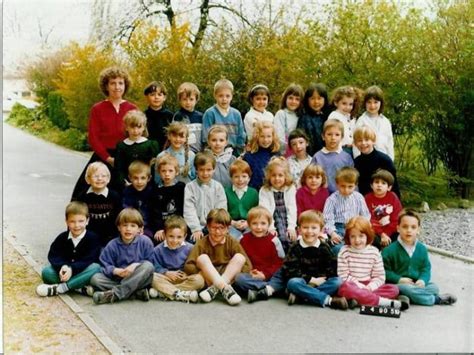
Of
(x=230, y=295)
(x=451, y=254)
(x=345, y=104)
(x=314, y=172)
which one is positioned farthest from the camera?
(x=451, y=254)

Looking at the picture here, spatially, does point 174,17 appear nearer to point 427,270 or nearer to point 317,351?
point 427,270

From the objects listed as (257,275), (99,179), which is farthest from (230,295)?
(99,179)

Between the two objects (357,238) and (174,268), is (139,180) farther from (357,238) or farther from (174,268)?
(357,238)

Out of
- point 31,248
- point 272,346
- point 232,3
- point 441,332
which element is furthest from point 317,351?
point 232,3

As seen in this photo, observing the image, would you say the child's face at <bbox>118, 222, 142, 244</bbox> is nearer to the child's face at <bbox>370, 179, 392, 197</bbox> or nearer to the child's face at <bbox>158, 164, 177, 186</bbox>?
the child's face at <bbox>158, 164, 177, 186</bbox>

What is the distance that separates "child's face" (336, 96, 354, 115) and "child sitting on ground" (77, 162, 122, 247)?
96.7 inches

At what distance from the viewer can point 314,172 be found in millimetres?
6406

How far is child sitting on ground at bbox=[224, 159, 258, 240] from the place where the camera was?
6.39 m

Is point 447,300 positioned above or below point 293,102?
below

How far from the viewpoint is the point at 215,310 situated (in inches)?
217

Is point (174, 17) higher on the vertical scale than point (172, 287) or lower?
higher

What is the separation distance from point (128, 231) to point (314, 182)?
5.75ft

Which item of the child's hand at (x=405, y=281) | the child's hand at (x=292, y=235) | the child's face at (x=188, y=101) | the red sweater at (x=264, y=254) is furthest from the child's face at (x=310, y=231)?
the child's face at (x=188, y=101)

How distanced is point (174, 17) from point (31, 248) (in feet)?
27.3
